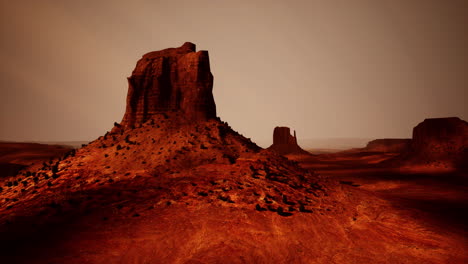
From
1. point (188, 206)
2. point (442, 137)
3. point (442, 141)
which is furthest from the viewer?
point (442, 137)

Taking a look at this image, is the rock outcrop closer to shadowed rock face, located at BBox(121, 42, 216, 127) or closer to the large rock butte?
the large rock butte

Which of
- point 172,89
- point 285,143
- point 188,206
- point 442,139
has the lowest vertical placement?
point 188,206

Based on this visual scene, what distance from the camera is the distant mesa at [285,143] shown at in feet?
227

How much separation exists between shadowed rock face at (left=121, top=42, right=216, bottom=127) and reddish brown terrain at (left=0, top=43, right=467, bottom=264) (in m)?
0.10

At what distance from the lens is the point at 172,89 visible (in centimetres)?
2156

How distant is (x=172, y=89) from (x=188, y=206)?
549 inches

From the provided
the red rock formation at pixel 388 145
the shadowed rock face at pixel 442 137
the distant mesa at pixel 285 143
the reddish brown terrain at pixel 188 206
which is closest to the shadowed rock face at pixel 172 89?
the reddish brown terrain at pixel 188 206

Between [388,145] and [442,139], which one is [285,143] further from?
[388,145]

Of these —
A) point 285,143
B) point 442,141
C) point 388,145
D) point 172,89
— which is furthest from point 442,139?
point 388,145

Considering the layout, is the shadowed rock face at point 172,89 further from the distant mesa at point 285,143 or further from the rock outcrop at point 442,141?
the distant mesa at point 285,143

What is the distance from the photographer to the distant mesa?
69.1 meters

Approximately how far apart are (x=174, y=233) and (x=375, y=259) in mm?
8006

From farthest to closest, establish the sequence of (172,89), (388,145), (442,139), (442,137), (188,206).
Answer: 1. (388,145)
2. (442,137)
3. (442,139)
4. (172,89)
5. (188,206)

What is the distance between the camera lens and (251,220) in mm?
10156
